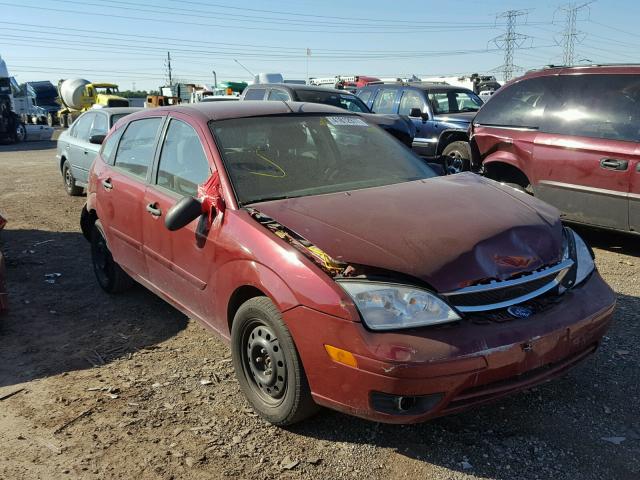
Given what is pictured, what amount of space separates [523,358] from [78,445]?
2.29 meters

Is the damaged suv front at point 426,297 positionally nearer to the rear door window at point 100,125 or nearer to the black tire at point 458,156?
the black tire at point 458,156

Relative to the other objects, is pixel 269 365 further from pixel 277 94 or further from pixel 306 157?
pixel 277 94

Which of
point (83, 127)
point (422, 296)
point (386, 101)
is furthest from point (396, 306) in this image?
point (386, 101)

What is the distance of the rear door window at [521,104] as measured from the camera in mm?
6422

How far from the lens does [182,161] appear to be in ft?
12.6

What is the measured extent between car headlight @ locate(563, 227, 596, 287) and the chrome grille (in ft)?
0.58

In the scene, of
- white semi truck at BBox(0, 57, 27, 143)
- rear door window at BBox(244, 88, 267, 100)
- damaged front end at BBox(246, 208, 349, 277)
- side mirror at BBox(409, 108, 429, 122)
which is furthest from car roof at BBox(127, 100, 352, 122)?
white semi truck at BBox(0, 57, 27, 143)

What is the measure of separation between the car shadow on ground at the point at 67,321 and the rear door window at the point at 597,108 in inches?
177

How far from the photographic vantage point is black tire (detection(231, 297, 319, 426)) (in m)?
2.77

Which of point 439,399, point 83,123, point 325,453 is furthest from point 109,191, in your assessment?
point 83,123

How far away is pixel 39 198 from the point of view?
1041 centimetres

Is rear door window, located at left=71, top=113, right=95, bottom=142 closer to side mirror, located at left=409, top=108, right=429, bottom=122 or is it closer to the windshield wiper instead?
side mirror, located at left=409, top=108, right=429, bottom=122

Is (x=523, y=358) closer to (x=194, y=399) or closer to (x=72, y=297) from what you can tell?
(x=194, y=399)

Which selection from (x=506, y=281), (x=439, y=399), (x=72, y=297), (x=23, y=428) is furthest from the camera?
(x=72, y=297)
